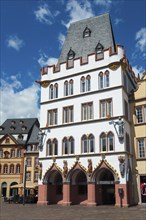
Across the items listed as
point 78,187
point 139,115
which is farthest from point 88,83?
point 78,187

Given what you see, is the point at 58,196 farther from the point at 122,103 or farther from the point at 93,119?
the point at 122,103

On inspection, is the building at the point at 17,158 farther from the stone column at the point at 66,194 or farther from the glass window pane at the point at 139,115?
the glass window pane at the point at 139,115

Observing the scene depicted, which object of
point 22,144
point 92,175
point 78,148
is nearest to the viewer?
point 92,175

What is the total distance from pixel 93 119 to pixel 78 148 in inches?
167

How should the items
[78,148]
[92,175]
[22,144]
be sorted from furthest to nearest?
[22,144] < [78,148] < [92,175]

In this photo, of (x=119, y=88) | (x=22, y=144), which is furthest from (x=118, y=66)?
(x=22, y=144)

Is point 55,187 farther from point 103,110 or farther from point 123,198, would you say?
point 103,110

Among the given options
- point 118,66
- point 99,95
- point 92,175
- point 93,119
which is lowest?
point 92,175

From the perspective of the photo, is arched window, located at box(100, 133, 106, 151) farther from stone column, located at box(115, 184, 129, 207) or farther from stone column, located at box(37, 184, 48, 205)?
stone column, located at box(37, 184, 48, 205)

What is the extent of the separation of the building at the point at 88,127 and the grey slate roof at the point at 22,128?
28.8 metres

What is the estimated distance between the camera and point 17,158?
66.8 m

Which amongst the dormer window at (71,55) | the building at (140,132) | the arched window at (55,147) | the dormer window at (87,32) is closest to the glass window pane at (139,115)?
the building at (140,132)

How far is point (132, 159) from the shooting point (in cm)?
3572

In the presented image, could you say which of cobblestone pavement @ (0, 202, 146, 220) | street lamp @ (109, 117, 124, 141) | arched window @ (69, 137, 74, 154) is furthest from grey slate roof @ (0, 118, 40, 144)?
cobblestone pavement @ (0, 202, 146, 220)
